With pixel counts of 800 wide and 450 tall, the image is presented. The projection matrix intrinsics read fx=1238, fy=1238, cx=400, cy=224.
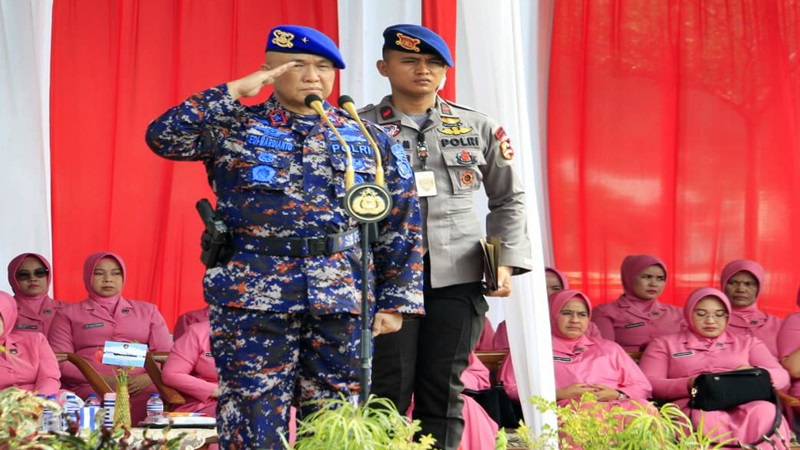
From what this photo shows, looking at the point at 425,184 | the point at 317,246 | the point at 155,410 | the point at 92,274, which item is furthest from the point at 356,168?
the point at 92,274

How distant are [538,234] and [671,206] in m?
3.14

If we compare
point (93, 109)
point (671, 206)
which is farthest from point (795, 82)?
point (93, 109)

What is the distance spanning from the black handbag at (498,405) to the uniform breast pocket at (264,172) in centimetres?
256

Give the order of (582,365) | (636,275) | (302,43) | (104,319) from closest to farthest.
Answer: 1. (302,43)
2. (582,365)
3. (104,319)
4. (636,275)

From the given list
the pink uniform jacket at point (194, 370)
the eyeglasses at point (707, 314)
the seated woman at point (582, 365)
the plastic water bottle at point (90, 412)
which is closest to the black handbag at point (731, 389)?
the seated woman at point (582, 365)

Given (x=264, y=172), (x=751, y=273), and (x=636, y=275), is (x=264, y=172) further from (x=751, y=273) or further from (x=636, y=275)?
(x=751, y=273)

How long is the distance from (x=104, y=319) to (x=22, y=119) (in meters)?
1.08

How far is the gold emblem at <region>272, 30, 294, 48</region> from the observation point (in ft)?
10.4

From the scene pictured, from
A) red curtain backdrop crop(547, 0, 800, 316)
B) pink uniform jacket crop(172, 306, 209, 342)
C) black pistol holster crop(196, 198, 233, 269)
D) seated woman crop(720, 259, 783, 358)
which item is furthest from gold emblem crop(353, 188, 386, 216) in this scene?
red curtain backdrop crop(547, 0, 800, 316)

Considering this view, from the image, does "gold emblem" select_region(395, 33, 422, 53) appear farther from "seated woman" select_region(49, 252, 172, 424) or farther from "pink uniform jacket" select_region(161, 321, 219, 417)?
"seated woman" select_region(49, 252, 172, 424)

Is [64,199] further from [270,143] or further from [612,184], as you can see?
[270,143]

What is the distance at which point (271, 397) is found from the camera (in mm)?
3094

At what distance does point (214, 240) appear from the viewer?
308 centimetres

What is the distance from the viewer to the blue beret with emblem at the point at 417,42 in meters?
3.68
